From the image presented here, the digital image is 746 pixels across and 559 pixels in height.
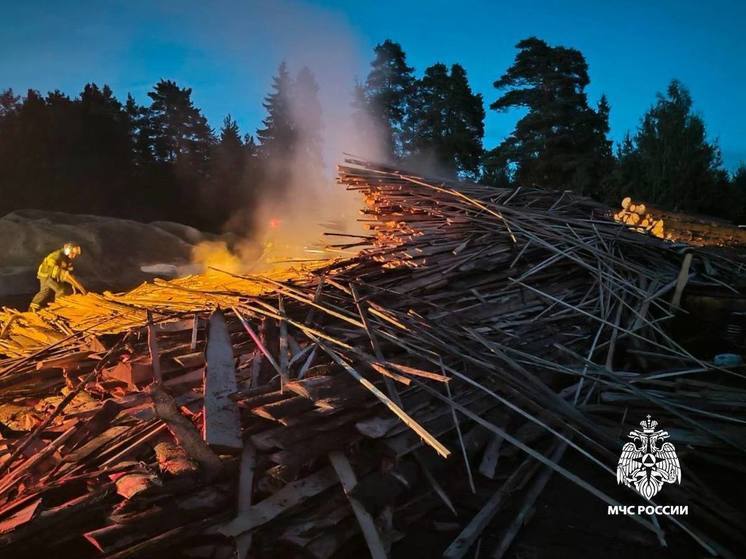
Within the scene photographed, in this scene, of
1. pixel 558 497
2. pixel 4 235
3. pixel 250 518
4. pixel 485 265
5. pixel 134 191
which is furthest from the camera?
pixel 134 191

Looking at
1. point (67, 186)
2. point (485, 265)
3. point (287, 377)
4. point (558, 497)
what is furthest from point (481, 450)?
point (67, 186)

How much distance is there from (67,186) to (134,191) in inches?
149

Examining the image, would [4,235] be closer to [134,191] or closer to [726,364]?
[134,191]

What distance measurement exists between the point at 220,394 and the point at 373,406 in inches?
39.9

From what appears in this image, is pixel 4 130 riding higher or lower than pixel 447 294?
higher

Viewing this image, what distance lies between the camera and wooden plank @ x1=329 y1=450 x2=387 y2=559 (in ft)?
7.68

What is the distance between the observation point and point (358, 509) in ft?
8.13

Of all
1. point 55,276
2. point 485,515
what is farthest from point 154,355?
point 55,276

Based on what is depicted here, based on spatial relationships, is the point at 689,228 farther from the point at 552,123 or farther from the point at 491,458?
the point at 552,123

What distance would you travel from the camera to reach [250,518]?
232 cm

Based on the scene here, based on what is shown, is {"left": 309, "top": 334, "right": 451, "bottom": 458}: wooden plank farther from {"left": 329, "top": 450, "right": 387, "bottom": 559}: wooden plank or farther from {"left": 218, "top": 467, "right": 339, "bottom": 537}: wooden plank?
{"left": 218, "top": 467, "right": 339, "bottom": 537}: wooden plank

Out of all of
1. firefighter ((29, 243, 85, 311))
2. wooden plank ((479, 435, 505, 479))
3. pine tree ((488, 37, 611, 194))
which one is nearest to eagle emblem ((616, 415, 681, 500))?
wooden plank ((479, 435, 505, 479))

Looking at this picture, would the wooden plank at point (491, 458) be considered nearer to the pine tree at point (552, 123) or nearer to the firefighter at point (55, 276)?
the firefighter at point (55, 276)

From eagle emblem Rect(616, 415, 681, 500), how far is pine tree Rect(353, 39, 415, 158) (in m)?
34.5
